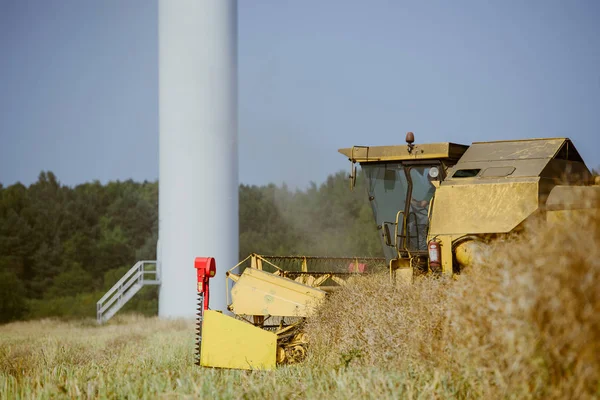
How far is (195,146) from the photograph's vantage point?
845 inches

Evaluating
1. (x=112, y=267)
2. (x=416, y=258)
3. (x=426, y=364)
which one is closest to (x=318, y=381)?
(x=426, y=364)

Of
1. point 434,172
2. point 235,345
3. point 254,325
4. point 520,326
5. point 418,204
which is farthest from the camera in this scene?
point 418,204

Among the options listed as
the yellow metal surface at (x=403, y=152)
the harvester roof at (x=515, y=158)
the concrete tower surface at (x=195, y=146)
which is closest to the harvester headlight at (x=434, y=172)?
the yellow metal surface at (x=403, y=152)

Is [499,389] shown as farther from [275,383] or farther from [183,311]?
[183,311]

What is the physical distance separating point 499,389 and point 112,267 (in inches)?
1806

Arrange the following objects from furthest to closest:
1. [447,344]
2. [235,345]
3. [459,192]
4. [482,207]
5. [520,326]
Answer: [235,345]
[459,192]
[482,207]
[447,344]
[520,326]

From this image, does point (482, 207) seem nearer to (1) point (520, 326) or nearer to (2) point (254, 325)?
(2) point (254, 325)

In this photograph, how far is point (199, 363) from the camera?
29.6 feet

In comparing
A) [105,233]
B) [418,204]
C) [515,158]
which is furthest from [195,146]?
[105,233]

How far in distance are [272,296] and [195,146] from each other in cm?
1256

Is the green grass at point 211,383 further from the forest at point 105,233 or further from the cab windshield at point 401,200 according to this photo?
the forest at point 105,233

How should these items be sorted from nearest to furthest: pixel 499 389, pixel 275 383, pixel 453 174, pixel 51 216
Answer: pixel 499 389
pixel 275 383
pixel 453 174
pixel 51 216

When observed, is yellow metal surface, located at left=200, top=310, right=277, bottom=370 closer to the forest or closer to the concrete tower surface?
the concrete tower surface

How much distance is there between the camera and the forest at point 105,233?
41.9m
